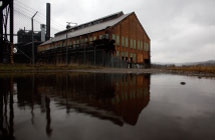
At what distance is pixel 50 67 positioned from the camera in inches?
719

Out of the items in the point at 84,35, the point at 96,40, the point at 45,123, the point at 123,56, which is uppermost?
the point at 84,35

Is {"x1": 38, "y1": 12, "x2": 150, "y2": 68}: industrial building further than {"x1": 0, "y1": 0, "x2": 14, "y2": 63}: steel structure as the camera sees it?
Yes

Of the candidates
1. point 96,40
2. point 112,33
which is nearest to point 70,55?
point 96,40

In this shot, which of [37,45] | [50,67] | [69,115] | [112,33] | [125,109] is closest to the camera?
[69,115]

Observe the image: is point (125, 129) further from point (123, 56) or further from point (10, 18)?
point (123, 56)

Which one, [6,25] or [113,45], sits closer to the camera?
[6,25]

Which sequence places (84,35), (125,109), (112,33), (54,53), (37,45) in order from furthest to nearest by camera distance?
1. (37,45)
2. (54,53)
3. (84,35)
4. (112,33)
5. (125,109)

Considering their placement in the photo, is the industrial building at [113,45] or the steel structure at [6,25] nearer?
the steel structure at [6,25]

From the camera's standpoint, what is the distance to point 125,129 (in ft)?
6.32

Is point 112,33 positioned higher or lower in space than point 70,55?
higher

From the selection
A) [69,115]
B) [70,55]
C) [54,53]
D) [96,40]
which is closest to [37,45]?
[54,53]

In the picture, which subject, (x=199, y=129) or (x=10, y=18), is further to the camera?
(x=10, y=18)

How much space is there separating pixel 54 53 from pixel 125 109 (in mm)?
42502

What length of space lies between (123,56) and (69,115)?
29735 millimetres
